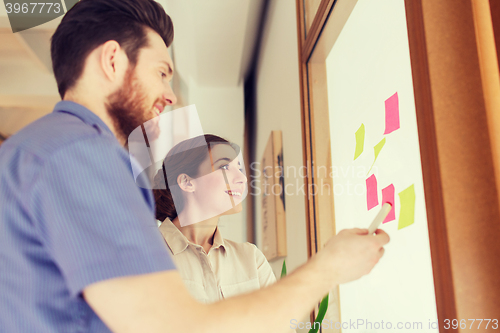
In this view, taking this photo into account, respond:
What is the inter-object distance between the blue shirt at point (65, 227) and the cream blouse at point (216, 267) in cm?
50

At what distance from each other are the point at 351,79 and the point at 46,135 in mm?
642

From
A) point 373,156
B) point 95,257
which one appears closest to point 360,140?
point 373,156

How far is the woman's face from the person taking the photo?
0.98 m

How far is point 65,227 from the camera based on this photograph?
33 cm

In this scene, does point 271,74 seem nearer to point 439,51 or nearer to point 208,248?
point 208,248

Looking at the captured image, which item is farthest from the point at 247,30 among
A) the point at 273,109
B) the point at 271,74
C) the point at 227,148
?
the point at 227,148

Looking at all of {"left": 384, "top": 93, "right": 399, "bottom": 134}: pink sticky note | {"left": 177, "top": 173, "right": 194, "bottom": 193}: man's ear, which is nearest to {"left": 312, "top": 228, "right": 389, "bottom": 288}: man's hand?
Answer: {"left": 384, "top": 93, "right": 399, "bottom": 134}: pink sticky note

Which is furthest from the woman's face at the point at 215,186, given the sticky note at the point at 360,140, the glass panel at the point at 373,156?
the sticky note at the point at 360,140

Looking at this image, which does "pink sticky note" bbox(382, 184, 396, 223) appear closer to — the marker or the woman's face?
the marker

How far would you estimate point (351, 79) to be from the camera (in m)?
0.81

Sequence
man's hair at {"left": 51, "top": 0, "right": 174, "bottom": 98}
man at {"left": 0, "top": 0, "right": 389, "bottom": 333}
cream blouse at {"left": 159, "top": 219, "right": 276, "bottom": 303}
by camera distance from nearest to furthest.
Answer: man at {"left": 0, "top": 0, "right": 389, "bottom": 333}, man's hair at {"left": 51, "top": 0, "right": 174, "bottom": 98}, cream blouse at {"left": 159, "top": 219, "right": 276, "bottom": 303}

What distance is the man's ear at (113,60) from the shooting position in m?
0.52

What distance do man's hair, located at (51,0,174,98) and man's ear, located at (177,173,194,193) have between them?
475 millimetres

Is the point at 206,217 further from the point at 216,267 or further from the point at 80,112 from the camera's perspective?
the point at 80,112
